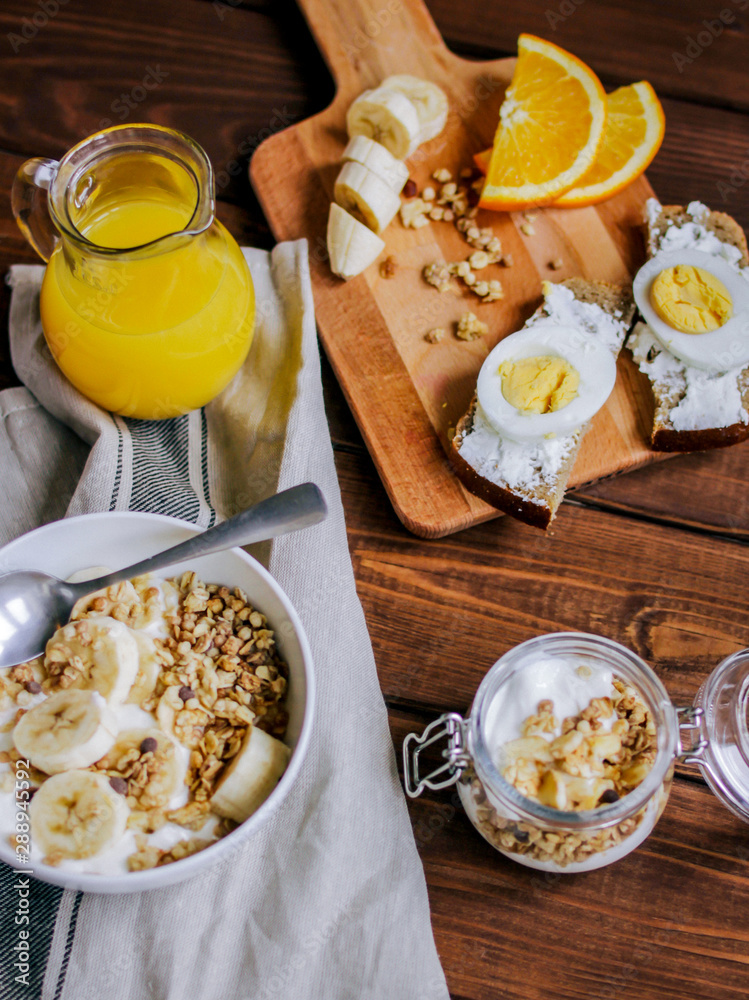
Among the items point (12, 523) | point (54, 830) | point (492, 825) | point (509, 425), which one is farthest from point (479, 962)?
point (12, 523)

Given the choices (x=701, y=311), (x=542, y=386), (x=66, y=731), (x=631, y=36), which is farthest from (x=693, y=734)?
(x=631, y=36)

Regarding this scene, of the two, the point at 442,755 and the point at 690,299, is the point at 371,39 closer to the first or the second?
the point at 690,299

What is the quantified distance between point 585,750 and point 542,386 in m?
0.61

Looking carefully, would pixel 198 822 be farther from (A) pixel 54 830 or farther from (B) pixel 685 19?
(B) pixel 685 19

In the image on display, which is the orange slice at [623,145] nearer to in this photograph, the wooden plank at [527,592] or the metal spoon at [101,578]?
the wooden plank at [527,592]

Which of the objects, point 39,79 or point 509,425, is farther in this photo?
point 39,79

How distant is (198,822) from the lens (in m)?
1.14

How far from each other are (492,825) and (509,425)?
0.65m

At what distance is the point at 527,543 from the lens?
5.09 feet

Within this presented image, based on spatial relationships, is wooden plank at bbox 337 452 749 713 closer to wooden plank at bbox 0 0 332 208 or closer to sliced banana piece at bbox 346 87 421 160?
sliced banana piece at bbox 346 87 421 160

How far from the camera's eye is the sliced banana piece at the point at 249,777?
114 cm

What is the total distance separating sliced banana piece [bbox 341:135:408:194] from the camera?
63.7 inches

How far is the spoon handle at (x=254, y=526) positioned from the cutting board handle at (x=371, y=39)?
3.32ft

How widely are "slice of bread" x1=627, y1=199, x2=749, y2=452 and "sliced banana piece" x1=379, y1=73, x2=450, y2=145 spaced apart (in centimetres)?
48
